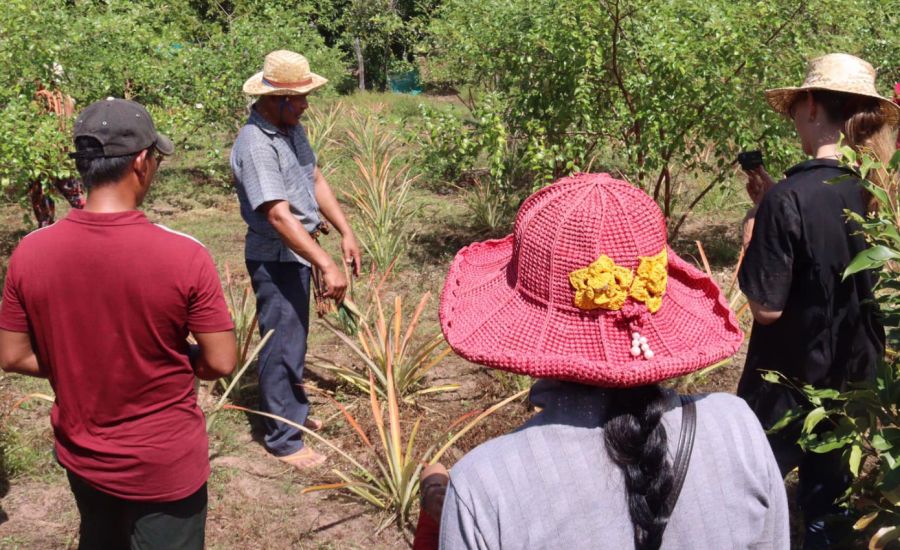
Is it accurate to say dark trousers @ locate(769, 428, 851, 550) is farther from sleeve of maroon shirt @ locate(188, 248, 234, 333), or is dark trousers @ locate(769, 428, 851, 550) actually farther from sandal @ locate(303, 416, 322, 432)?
sandal @ locate(303, 416, 322, 432)

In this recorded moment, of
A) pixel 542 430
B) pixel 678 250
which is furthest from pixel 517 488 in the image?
pixel 678 250

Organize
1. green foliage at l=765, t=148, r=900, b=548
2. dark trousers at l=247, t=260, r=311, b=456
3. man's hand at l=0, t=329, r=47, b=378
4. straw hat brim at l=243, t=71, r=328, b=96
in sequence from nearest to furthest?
green foliage at l=765, t=148, r=900, b=548 → man's hand at l=0, t=329, r=47, b=378 → straw hat brim at l=243, t=71, r=328, b=96 → dark trousers at l=247, t=260, r=311, b=456

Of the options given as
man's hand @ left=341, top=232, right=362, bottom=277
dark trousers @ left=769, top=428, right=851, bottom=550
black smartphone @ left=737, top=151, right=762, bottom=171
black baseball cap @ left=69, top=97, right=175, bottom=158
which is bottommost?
dark trousers @ left=769, top=428, right=851, bottom=550

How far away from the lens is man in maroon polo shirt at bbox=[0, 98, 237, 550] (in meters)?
1.91

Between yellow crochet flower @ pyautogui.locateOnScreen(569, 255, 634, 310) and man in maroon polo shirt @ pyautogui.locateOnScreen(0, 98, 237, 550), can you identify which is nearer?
yellow crochet flower @ pyautogui.locateOnScreen(569, 255, 634, 310)

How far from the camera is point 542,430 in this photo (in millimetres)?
1237

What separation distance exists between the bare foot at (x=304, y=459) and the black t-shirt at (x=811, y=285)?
1918mm

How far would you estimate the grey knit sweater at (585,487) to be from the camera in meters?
1.20

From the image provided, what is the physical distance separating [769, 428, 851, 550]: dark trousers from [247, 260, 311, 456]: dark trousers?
1900 mm

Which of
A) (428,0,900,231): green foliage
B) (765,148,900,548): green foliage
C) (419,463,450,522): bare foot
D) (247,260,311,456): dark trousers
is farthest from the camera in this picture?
(428,0,900,231): green foliage

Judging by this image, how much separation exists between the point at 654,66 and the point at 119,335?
3.75 meters

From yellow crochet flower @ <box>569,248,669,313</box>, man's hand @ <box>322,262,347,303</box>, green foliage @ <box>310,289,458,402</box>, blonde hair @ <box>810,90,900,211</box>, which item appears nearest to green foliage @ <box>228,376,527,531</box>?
man's hand @ <box>322,262,347,303</box>

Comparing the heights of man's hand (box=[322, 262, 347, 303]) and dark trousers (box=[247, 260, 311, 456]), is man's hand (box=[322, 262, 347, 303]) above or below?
above

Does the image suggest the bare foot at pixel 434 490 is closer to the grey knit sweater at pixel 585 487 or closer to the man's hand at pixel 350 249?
the grey knit sweater at pixel 585 487
